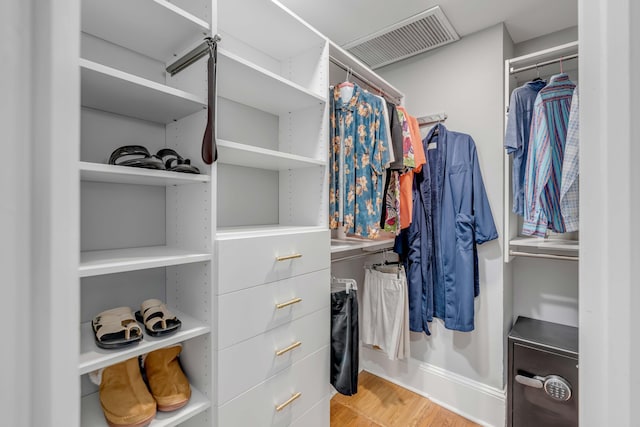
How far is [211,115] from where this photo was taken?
1.00 metres

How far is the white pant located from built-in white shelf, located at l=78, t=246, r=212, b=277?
4.32ft

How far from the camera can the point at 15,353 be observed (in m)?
0.21

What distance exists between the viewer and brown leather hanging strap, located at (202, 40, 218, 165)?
1.00 m

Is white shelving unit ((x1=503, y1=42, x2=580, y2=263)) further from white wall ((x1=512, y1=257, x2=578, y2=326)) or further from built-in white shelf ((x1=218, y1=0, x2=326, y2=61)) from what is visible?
built-in white shelf ((x1=218, y1=0, x2=326, y2=61))

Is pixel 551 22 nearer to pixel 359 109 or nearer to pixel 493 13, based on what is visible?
pixel 493 13

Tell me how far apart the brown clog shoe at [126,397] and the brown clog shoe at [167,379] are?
0.12ft

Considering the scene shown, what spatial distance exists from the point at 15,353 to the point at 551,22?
8.86 ft

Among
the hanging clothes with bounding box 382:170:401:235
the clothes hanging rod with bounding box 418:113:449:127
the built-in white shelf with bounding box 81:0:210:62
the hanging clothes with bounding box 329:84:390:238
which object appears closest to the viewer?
the built-in white shelf with bounding box 81:0:210:62

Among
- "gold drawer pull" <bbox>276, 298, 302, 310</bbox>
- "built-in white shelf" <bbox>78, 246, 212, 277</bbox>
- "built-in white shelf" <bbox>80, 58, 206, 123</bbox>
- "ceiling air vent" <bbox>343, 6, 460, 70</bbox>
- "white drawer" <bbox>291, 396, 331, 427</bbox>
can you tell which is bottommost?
"white drawer" <bbox>291, 396, 331, 427</bbox>

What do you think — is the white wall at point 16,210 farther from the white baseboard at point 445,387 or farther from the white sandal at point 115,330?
the white baseboard at point 445,387

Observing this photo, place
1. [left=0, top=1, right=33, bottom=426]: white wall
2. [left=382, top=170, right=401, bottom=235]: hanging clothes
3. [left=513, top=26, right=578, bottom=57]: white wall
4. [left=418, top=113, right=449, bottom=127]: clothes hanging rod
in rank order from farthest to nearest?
[left=418, top=113, right=449, bottom=127]: clothes hanging rod
[left=513, top=26, right=578, bottom=57]: white wall
[left=382, top=170, right=401, bottom=235]: hanging clothes
[left=0, top=1, right=33, bottom=426]: white wall

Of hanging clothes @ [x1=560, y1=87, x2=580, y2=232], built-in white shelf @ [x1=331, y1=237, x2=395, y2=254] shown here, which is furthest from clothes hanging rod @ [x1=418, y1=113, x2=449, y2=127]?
built-in white shelf @ [x1=331, y1=237, x2=395, y2=254]

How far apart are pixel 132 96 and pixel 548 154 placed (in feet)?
6.08

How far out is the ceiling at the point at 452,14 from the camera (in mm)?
1704
